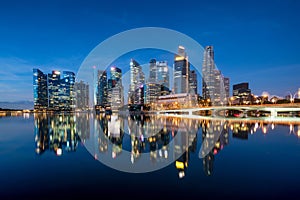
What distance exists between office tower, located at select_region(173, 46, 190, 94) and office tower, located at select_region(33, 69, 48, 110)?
11755cm

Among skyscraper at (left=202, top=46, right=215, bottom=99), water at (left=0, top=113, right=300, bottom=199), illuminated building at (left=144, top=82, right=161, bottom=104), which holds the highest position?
skyscraper at (left=202, top=46, right=215, bottom=99)

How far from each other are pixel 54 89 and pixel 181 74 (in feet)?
382

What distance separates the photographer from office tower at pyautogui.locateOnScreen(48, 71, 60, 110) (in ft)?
580

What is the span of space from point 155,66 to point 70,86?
345 ft

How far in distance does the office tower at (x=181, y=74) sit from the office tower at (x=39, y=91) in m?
118

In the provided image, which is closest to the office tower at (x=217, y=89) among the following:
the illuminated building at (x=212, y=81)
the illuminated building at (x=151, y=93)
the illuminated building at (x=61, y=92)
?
the illuminated building at (x=212, y=81)

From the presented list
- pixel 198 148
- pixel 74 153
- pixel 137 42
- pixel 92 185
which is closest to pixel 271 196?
pixel 92 185

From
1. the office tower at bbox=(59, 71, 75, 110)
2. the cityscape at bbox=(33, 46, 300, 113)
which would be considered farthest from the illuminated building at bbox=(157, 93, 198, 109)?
the office tower at bbox=(59, 71, 75, 110)

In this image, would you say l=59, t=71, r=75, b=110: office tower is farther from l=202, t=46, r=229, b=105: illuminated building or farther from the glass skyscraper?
l=202, t=46, r=229, b=105: illuminated building

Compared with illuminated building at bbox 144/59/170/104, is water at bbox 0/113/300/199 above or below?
below

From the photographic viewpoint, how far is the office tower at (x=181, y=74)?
152m

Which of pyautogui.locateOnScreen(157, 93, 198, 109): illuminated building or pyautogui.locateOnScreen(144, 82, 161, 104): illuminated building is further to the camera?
pyautogui.locateOnScreen(144, 82, 161, 104): illuminated building

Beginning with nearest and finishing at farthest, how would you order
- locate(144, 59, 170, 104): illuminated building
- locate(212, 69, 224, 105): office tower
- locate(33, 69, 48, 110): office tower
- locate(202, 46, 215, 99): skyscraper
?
1. locate(144, 59, 170, 104): illuminated building
2. locate(202, 46, 215, 99): skyscraper
3. locate(212, 69, 224, 105): office tower
4. locate(33, 69, 48, 110): office tower

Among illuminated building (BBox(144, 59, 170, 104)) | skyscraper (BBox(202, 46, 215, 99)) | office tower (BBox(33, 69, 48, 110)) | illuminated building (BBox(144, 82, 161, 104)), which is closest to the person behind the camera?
illuminated building (BBox(144, 59, 170, 104))
